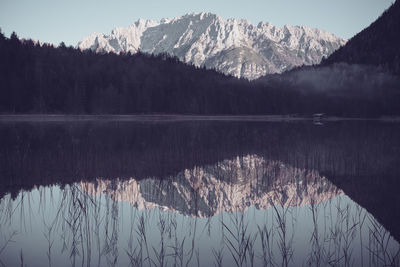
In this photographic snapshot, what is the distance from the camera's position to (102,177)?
16.4 metres

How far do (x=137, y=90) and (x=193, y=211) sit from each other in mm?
120842

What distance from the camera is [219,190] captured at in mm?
14766

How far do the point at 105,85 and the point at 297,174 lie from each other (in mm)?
118111

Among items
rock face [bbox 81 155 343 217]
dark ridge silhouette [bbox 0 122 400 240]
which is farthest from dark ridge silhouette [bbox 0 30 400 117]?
rock face [bbox 81 155 343 217]

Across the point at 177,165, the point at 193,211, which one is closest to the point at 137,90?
the point at 177,165

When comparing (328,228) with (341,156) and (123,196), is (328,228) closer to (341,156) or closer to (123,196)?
(123,196)

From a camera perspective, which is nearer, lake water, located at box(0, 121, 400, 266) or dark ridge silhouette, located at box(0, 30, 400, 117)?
lake water, located at box(0, 121, 400, 266)

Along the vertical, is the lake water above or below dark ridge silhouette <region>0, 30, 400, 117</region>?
below

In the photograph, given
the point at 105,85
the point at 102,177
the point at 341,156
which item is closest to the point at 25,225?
the point at 102,177

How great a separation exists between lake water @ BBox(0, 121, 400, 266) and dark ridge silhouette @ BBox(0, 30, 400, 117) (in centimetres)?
8927

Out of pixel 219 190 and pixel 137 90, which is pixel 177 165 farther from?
pixel 137 90

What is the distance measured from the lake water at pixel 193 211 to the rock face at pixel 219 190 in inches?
2.2

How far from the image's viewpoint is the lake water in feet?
27.9

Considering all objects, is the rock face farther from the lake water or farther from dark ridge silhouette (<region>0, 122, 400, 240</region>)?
dark ridge silhouette (<region>0, 122, 400, 240</region>)
